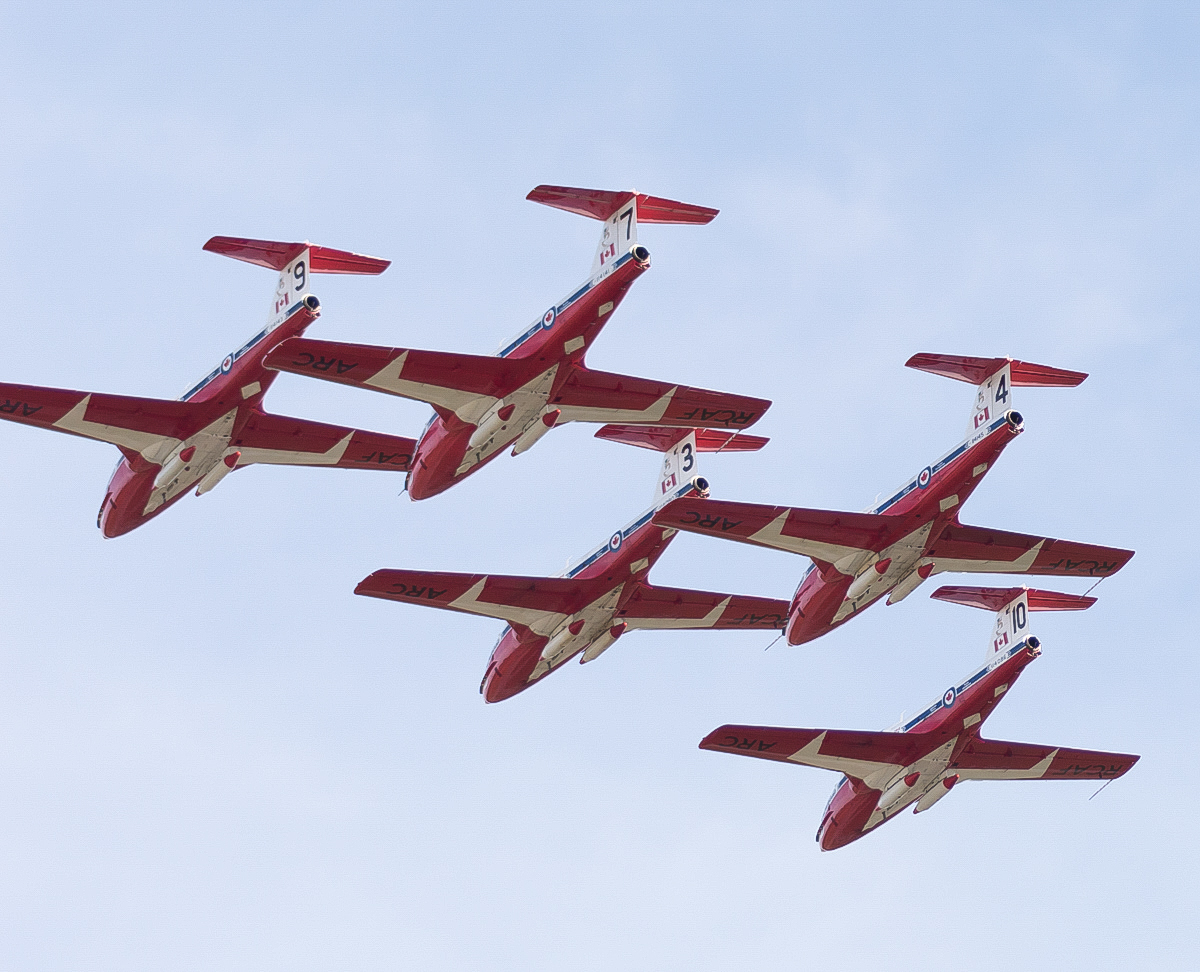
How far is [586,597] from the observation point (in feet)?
229

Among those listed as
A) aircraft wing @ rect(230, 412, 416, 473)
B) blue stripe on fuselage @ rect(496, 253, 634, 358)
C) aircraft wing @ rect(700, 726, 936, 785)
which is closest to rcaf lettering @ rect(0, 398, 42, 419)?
aircraft wing @ rect(230, 412, 416, 473)

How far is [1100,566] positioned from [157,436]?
97.2 feet

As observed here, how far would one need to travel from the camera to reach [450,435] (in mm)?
65250

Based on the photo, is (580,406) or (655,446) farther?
(655,446)

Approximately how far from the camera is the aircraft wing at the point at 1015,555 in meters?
69.2

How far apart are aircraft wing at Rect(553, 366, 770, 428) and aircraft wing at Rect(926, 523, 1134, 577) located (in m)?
7.19

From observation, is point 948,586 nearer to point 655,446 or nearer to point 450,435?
point 655,446

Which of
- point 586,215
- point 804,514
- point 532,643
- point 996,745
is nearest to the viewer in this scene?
point 586,215

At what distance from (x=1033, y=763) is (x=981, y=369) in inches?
743

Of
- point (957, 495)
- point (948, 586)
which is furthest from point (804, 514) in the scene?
point (948, 586)

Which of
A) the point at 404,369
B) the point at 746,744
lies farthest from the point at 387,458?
the point at 746,744

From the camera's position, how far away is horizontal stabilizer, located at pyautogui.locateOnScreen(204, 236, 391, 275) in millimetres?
64750

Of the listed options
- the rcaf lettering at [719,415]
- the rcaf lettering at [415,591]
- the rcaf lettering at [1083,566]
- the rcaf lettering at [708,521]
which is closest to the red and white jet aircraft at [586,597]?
the rcaf lettering at [415,591]

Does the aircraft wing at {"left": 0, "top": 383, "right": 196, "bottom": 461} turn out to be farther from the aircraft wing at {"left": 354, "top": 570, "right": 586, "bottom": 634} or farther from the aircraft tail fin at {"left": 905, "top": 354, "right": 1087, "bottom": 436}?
the aircraft tail fin at {"left": 905, "top": 354, "right": 1087, "bottom": 436}
